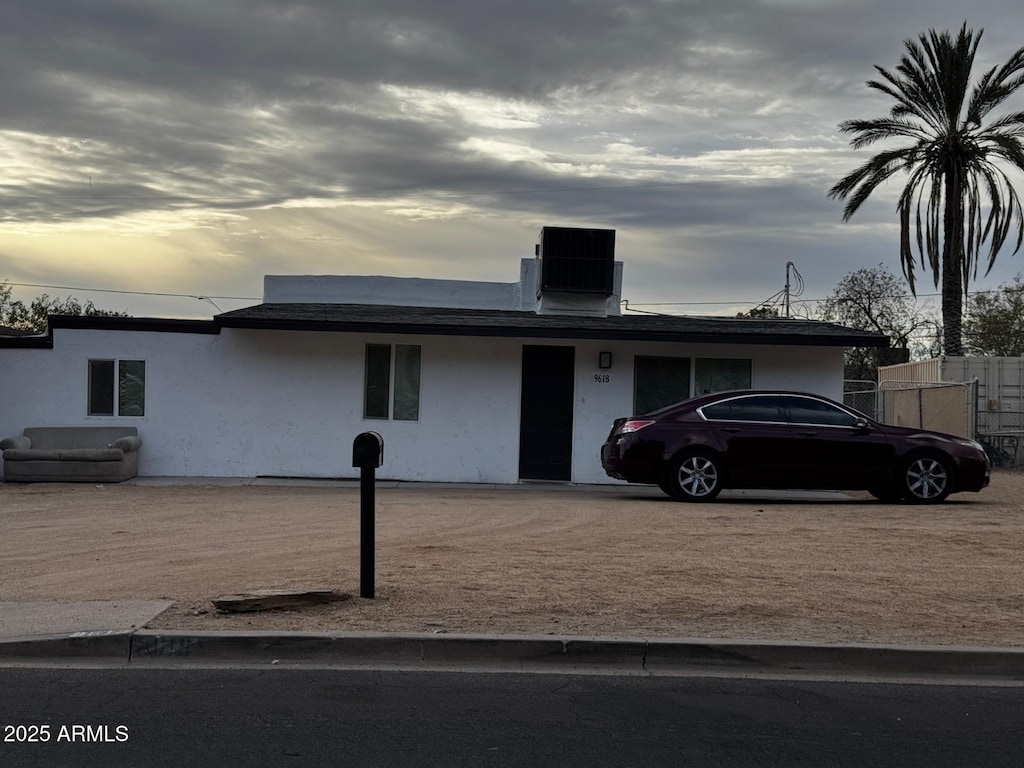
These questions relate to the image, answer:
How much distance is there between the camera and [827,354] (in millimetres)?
18938

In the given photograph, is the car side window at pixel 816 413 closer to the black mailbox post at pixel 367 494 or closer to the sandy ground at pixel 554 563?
the sandy ground at pixel 554 563

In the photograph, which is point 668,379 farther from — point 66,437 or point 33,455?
point 33,455

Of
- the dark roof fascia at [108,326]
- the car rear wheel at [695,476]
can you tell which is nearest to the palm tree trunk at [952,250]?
the car rear wheel at [695,476]

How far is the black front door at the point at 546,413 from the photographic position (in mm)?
18719

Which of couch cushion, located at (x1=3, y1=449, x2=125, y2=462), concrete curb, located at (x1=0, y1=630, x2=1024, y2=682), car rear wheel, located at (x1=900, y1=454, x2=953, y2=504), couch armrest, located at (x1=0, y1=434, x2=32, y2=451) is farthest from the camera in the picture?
couch armrest, located at (x1=0, y1=434, x2=32, y2=451)

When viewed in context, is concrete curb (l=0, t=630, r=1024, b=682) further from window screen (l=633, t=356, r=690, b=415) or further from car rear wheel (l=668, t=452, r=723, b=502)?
window screen (l=633, t=356, r=690, b=415)

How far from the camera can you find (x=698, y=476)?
15.3 m

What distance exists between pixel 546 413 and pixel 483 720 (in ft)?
43.1

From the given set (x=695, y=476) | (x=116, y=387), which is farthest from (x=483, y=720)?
(x=116, y=387)

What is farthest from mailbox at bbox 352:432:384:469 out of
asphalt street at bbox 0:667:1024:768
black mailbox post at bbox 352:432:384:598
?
asphalt street at bbox 0:667:1024:768

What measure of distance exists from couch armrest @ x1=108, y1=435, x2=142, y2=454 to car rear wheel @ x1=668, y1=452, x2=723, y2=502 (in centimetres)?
865

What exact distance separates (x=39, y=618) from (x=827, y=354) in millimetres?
14557

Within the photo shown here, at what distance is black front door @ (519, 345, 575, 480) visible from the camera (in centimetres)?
1872

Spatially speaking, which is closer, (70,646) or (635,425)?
(70,646)
